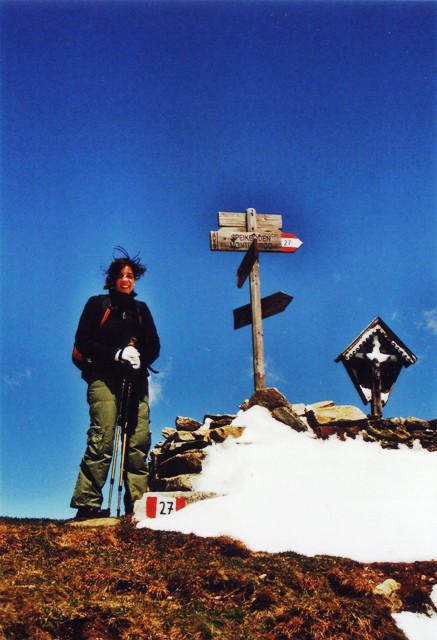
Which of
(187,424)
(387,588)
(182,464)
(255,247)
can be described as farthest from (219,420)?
(387,588)

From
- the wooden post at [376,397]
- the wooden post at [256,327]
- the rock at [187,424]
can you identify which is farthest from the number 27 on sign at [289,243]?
the rock at [187,424]

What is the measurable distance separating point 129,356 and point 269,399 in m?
3.23

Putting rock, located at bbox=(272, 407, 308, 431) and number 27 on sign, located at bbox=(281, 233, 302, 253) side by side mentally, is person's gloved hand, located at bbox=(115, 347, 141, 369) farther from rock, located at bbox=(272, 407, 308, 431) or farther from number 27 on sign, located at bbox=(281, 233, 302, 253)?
number 27 on sign, located at bbox=(281, 233, 302, 253)

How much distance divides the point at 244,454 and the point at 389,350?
4.48 m

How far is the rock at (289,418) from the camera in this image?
903cm

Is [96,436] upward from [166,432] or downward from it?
downward

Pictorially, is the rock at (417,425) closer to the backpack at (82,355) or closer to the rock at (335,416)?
the rock at (335,416)

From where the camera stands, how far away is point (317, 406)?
9836 millimetres

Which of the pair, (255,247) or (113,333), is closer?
(113,333)

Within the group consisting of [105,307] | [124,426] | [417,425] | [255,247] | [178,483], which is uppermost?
[255,247]

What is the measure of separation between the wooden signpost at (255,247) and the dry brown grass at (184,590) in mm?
5501

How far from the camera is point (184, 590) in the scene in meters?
4.27

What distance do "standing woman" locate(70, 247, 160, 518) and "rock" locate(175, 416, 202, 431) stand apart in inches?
74.2

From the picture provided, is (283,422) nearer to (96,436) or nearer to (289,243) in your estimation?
(96,436)
